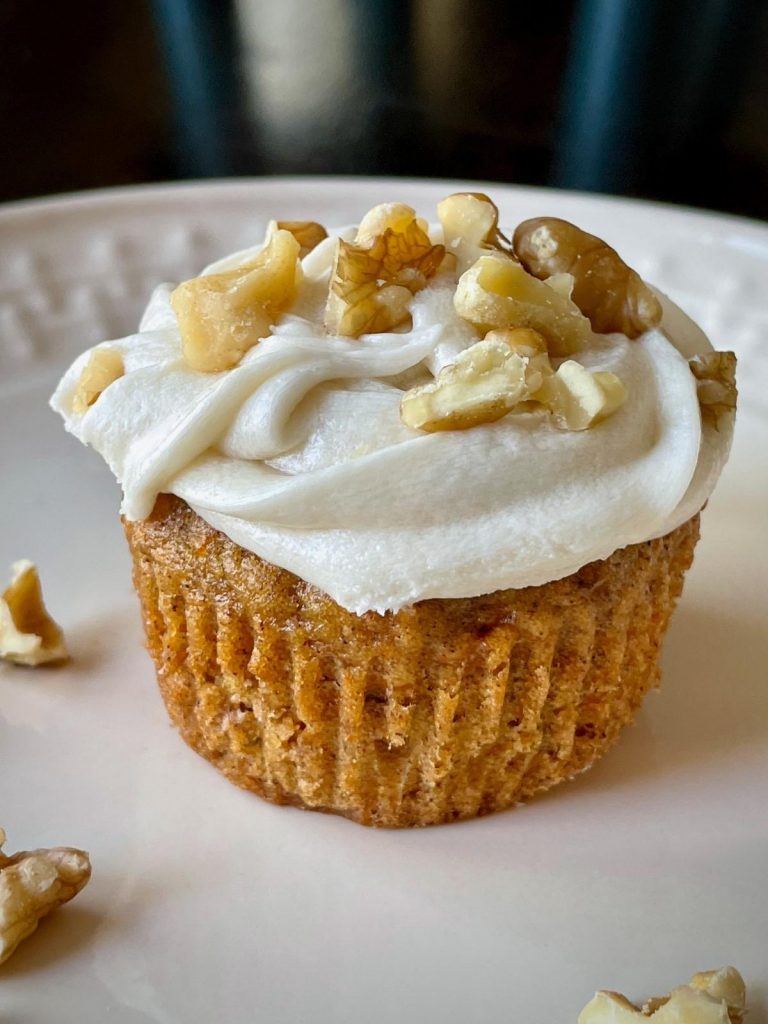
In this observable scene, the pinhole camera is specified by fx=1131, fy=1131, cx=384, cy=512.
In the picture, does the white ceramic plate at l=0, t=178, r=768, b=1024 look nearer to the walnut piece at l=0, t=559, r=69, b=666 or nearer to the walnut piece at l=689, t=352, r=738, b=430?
the walnut piece at l=0, t=559, r=69, b=666

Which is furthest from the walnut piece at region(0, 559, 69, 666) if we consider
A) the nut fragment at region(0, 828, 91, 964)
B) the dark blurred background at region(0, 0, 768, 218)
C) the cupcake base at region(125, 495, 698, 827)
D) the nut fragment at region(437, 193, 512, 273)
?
the dark blurred background at region(0, 0, 768, 218)

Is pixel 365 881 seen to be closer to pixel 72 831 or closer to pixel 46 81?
pixel 72 831

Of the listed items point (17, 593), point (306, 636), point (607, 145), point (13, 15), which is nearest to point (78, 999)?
point (306, 636)

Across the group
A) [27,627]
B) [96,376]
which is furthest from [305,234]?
[27,627]

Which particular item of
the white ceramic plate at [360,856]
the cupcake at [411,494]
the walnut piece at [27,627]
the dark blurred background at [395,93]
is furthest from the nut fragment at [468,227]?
the dark blurred background at [395,93]

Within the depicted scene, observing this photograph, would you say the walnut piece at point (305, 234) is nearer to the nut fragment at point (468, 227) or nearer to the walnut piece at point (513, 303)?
the nut fragment at point (468, 227)

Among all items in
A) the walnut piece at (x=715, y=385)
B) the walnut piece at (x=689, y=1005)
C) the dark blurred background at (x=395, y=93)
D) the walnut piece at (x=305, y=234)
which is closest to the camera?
the walnut piece at (x=689, y=1005)

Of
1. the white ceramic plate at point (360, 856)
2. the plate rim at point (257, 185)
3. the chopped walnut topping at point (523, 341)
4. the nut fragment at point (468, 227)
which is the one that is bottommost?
the white ceramic plate at point (360, 856)
